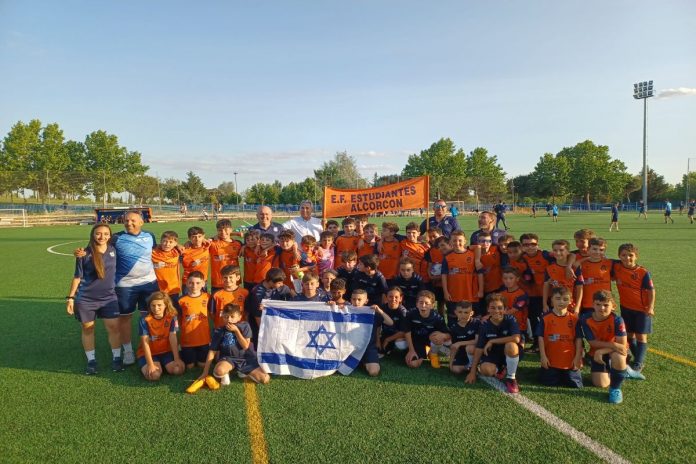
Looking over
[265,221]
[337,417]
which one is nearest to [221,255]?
[265,221]

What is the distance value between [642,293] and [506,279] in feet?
5.22

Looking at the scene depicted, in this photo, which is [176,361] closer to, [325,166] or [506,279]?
[506,279]

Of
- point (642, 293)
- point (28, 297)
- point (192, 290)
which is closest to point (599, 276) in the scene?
point (642, 293)

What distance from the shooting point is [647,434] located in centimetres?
358

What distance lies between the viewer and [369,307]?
5391mm

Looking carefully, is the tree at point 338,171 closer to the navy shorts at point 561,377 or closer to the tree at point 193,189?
the tree at point 193,189

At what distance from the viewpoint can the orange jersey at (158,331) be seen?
5.05 m

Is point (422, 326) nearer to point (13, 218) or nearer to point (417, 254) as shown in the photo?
point (417, 254)

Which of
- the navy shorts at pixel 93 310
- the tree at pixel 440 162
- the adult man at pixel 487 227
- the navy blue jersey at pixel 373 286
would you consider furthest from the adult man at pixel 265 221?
the tree at pixel 440 162

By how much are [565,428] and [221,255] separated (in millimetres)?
4922

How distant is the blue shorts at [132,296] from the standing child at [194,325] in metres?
0.67

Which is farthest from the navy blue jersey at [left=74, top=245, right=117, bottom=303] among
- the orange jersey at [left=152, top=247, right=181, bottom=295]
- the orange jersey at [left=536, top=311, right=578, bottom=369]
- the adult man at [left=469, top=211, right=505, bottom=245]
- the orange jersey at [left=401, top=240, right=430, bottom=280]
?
the orange jersey at [left=536, top=311, right=578, bottom=369]

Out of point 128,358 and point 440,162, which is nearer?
point 128,358

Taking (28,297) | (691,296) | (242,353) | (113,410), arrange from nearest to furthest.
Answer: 1. (113,410)
2. (242,353)
3. (691,296)
4. (28,297)
